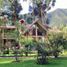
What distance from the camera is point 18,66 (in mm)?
22438

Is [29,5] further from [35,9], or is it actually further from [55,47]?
[55,47]

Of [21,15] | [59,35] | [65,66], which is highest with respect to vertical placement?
[21,15]

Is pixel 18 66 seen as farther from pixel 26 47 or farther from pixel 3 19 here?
pixel 26 47

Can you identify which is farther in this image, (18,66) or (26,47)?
(26,47)

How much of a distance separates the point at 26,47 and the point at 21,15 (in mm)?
30341

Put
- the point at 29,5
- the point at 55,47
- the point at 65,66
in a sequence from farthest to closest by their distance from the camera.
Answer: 1. the point at 29,5
2. the point at 55,47
3. the point at 65,66

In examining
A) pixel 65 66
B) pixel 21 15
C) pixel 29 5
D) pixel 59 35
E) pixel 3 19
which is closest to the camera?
pixel 65 66

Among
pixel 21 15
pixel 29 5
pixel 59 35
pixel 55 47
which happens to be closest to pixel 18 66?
pixel 55 47

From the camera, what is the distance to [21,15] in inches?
2586

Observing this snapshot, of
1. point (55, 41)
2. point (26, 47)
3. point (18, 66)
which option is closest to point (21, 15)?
point (26, 47)

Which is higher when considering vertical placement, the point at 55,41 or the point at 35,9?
the point at 35,9

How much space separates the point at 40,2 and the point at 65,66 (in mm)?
37415

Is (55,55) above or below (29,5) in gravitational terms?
below

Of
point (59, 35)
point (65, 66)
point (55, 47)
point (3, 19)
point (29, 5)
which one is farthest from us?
point (29, 5)
